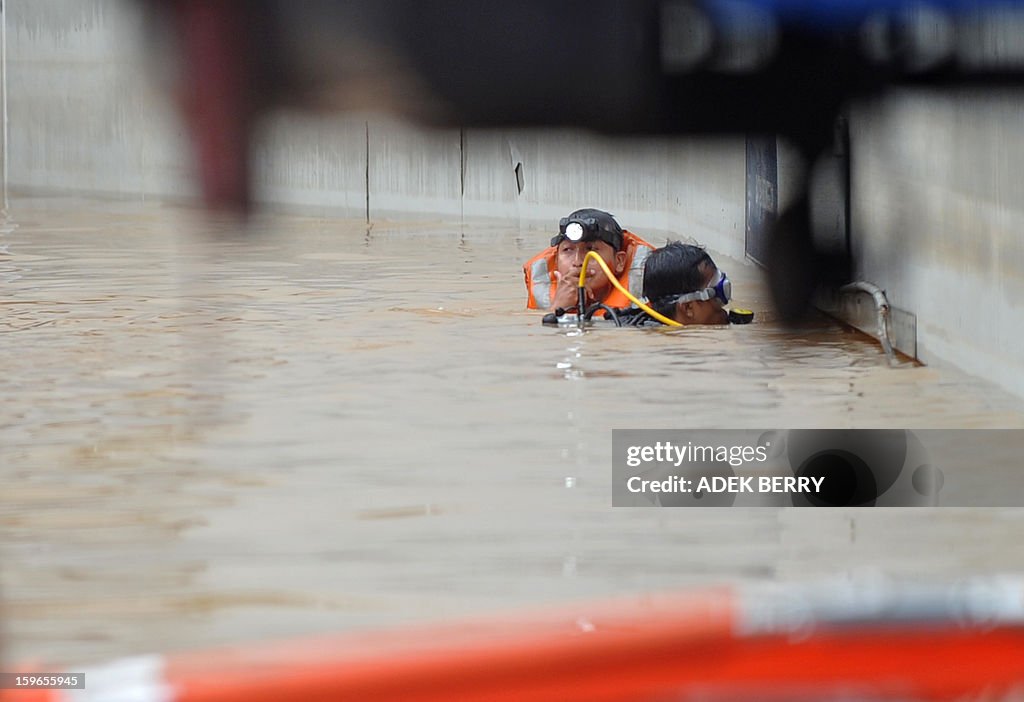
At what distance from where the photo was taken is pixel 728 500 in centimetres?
505

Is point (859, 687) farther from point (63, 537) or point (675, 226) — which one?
point (675, 226)

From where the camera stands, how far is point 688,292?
368 inches

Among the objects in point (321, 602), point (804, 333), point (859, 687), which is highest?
point (804, 333)

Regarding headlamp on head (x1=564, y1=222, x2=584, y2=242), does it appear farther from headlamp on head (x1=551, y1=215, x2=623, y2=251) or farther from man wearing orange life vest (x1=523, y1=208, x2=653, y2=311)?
man wearing orange life vest (x1=523, y1=208, x2=653, y2=311)

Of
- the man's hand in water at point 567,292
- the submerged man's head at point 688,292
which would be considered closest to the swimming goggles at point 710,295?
the submerged man's head at point 688,292

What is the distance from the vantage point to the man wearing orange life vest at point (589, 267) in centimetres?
943

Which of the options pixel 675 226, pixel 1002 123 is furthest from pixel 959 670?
pixel 675 226

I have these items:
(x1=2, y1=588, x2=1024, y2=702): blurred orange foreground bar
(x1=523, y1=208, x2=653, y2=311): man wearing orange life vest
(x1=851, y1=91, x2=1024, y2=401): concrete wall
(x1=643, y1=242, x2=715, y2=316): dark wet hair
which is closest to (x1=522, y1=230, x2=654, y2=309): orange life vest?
(x1=523, y1=208, x2=653, y2=311): man wearing orange life vest

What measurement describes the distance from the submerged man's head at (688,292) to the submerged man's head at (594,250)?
0.92 ft

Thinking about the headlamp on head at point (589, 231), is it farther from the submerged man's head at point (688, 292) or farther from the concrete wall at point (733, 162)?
the concrete wall at point (733, 162)

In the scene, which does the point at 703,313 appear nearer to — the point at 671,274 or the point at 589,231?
the point at 589,231

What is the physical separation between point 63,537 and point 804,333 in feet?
10.2

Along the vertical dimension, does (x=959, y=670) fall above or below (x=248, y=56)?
below

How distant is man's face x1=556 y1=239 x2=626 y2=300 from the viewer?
955 cm
